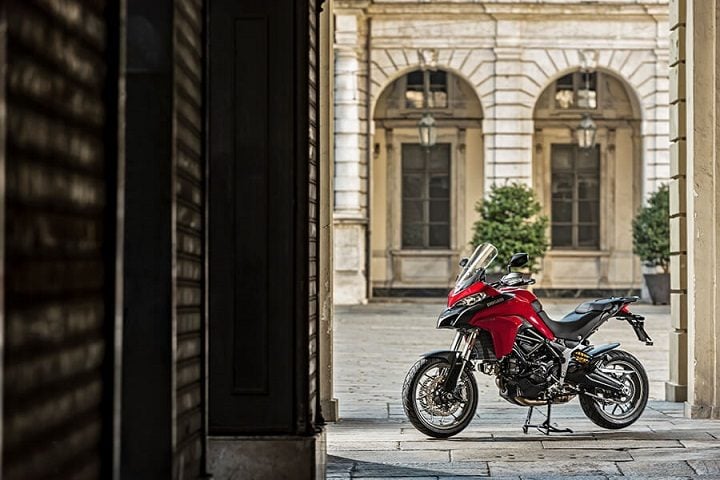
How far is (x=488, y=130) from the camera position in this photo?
2950 cm

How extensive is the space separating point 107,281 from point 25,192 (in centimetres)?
70

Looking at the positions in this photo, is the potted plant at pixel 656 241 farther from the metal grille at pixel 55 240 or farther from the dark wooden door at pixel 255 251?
the metal grille at pixel 55 240

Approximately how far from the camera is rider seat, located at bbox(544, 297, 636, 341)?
31.1 ft

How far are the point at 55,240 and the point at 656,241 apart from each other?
25540mm

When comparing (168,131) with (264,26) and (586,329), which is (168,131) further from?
(586,329)

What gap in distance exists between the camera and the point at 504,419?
34.2 ft

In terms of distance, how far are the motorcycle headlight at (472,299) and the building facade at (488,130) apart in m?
19.2

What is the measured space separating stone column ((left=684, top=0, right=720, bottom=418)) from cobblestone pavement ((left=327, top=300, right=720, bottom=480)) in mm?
327

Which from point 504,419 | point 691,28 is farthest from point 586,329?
point 691,28

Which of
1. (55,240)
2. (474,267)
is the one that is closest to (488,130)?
(474,267)

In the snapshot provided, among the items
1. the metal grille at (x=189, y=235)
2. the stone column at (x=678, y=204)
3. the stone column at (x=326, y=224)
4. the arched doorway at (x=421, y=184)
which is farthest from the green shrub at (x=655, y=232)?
the metal grille at (x=189, y=235)

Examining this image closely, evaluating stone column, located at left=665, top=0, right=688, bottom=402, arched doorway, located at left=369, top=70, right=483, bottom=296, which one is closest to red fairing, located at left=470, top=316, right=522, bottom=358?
stone column, located at left=665, top=0, right=688, bottom=402

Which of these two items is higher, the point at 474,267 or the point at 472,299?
the point at 474,267

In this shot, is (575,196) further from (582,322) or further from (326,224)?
(582,322)
